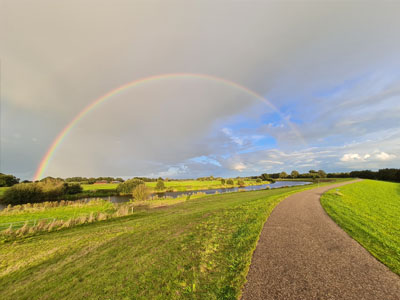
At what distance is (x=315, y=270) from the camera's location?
5.09 m

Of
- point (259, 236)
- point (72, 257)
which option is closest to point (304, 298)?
point (259, 236)

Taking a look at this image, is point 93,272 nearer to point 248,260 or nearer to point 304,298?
point 248,260

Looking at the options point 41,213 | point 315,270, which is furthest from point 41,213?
point 315,270

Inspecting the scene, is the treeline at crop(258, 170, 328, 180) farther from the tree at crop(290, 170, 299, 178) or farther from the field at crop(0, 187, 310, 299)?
the field at crop(0, 187, 310, 299)

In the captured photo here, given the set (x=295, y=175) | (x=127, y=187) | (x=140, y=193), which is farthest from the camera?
(x=295, y=175)

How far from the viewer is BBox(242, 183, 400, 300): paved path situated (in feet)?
13.4

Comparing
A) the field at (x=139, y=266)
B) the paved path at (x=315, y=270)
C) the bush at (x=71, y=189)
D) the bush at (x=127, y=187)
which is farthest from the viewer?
the bush at (x=127, y=187)

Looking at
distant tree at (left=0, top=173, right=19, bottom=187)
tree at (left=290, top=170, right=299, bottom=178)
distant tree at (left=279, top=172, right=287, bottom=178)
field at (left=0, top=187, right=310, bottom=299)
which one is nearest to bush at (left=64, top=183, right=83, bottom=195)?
distant tree at (left=0, top=173, right=19, bottom=187)

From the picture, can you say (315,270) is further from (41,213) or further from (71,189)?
(71,189)

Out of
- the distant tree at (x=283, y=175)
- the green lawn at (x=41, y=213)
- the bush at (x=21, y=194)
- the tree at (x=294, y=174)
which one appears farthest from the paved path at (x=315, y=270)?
the distant tree at (x=283, y=175)

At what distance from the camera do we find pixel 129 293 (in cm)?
469

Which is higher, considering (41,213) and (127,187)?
(127,187)

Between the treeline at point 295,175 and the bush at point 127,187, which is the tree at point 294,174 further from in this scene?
the bush at point 127,187

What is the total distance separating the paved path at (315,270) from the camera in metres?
4.09
